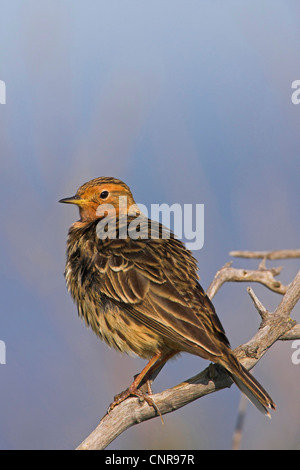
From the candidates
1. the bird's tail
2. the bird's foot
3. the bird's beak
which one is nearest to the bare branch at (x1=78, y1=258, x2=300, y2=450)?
the bird's foot

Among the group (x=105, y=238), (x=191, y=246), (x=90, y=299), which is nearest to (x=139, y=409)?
(x=90, y=299)

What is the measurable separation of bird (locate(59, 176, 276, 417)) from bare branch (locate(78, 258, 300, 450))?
0.14 metres

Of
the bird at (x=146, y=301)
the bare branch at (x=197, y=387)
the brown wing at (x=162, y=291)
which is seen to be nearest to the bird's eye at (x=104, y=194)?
the bird at (x=146, y=301)

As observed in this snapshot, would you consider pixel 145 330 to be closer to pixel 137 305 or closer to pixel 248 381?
pixel 137 305

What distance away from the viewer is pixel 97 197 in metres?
7.13

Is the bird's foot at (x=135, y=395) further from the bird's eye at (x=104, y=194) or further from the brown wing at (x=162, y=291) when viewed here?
the bird's eye at (x=104, y=194)

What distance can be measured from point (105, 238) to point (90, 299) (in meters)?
0.62

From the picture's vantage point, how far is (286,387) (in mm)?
6562

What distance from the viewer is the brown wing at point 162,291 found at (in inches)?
216

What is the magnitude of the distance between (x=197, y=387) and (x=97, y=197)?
2.59 metres

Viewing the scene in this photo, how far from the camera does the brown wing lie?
216 inches

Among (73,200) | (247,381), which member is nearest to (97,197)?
(73,200)

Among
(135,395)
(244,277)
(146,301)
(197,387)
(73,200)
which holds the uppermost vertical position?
(73,200)

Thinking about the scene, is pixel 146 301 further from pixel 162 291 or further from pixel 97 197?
pixel 97 197
